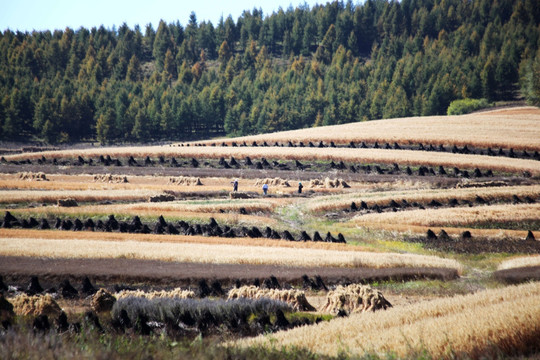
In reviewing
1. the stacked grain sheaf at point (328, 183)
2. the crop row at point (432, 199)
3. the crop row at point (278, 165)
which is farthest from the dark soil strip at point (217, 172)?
Answer: the crop row at point (432, 199)

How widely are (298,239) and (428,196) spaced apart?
64.8 feet

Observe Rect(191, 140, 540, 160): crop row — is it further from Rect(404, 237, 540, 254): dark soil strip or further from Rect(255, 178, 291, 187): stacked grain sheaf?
Rect(404, 237, 540, 254): dark soil strip

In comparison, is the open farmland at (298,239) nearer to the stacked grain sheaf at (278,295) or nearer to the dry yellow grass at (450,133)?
the stacked grain sheaf at (278,295)

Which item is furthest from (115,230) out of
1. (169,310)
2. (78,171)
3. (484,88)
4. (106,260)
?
(484,88)

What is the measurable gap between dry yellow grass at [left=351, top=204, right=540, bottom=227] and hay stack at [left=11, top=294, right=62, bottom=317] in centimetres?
3077

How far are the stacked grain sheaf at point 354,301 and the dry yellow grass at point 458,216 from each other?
23.5 meters

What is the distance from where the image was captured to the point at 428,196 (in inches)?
2202

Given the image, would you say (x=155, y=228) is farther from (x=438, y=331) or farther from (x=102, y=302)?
(x=438, y=331)

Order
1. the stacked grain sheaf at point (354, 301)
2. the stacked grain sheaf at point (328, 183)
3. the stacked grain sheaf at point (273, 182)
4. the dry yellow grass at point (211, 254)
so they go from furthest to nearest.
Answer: the stacked grain sheaf at point (273, 182)
the stacked grain sheaf at point (328, 183)
the dry yellow grass at point (211, 254)
the stacked grain sheaf at point (354, 301)

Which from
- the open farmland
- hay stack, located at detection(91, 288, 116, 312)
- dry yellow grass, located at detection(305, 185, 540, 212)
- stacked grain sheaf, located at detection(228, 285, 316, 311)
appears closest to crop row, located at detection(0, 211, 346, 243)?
the open farmland

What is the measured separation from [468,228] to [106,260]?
1182 inches

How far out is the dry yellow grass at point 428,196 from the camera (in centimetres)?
5475

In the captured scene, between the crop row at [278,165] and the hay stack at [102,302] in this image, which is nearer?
the hay stack at [102,302]

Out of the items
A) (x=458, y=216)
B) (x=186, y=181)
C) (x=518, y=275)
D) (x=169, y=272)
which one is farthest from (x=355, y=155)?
(x=169, y=272)
